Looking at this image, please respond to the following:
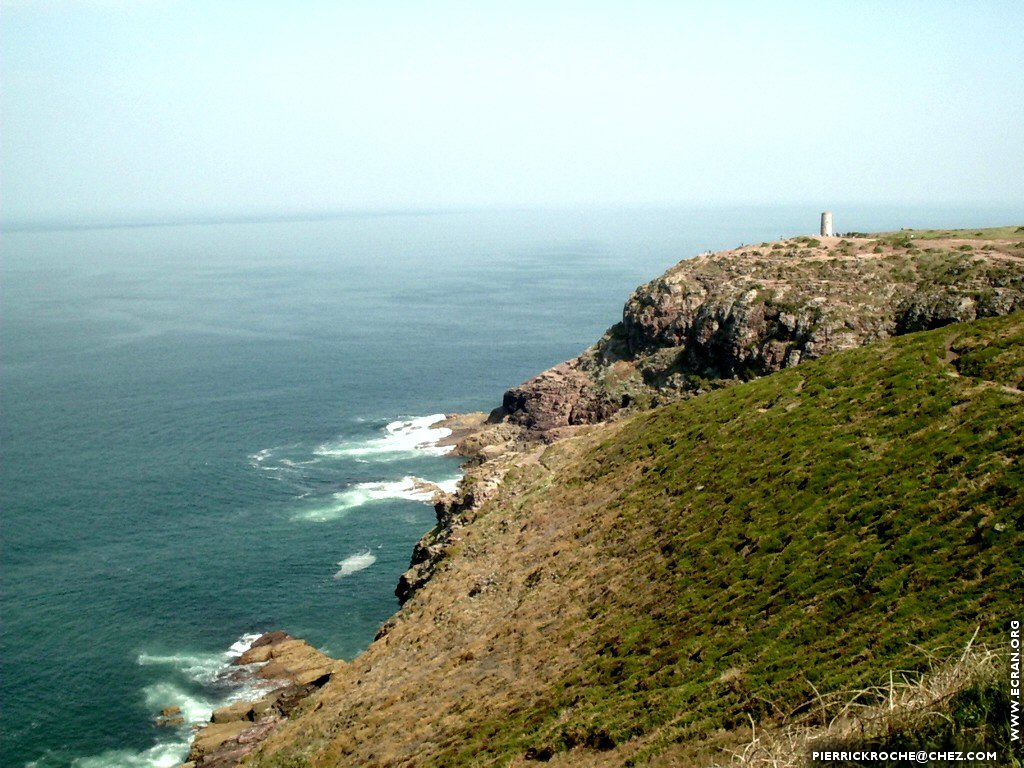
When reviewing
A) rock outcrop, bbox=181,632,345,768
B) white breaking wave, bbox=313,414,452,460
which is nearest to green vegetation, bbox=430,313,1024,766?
rock outcrop, bbox=181,632,345,768

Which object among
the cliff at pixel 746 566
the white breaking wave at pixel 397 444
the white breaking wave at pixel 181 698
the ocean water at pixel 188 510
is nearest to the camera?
the cliff at pixel 746 566

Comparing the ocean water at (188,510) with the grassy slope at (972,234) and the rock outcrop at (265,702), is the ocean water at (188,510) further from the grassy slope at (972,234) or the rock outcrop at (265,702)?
the grassy slope at (972,234)

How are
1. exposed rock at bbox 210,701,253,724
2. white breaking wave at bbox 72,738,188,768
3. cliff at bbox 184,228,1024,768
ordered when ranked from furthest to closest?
1. exposed rock at bbox 210,701,253,724
2. white breaking wave at bbox 72,738,188,768
3. cliff at bbox 184,228,1024,768

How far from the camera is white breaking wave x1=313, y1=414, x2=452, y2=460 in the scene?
353ft

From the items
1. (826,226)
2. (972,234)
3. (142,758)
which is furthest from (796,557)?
(826,226)

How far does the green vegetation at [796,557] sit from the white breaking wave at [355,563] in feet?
105

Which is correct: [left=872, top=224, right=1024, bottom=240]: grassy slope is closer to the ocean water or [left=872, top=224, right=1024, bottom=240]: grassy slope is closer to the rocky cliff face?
the rocky cliff face

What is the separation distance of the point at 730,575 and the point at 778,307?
135ft

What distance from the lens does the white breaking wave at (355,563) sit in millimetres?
76688

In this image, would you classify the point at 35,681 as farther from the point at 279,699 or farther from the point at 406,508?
the point at 406,508

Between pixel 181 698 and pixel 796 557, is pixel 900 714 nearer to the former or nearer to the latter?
pixel 796 557

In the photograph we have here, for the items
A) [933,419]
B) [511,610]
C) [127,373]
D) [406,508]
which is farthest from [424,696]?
[127,373]

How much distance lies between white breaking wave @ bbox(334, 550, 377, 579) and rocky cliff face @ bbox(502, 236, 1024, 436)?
2553cm

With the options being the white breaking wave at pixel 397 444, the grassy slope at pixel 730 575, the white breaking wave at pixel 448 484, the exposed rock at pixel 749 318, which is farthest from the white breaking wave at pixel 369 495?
the grassy slope at pixel 730 575
